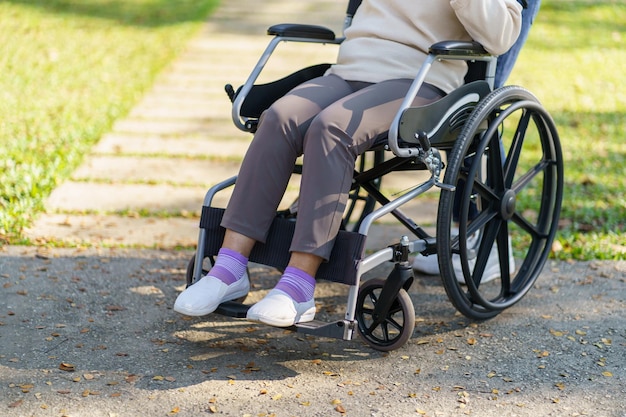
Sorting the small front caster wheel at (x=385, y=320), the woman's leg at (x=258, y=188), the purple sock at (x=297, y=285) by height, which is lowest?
the small front caster wheel at (x=385, y=320)

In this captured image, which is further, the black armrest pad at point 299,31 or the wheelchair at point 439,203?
the black armrest pad at point 299,31

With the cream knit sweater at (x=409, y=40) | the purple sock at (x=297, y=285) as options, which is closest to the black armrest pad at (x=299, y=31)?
the cream knit sweater at (x=409, y=40)

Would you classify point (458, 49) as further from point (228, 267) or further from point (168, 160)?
point (168, 160)

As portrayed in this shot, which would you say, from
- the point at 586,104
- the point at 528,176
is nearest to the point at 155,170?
the point at 528,176

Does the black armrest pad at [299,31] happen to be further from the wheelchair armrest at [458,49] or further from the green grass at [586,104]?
the green grass at [586,104]

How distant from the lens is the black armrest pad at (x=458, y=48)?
2.44 metres

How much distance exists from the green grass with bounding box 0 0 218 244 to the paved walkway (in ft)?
0.33

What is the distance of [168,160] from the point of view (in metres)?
4.36

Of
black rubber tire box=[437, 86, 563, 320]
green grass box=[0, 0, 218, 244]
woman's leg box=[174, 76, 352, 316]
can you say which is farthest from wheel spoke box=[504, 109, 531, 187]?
green grass box=[0, 0, 218, 244]

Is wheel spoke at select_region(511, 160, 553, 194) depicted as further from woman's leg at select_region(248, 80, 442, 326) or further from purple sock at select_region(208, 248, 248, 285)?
purple sock at select_region(208, 248, 248, 285)

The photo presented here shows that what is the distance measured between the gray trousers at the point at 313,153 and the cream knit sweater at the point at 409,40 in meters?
0.07

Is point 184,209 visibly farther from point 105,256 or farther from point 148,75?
point 148,75

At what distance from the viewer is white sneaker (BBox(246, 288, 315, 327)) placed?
229cm

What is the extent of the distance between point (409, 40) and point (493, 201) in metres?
0.56
